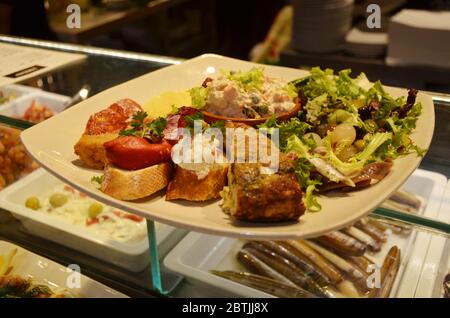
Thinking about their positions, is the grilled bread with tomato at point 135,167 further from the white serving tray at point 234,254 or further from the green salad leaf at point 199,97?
the white serving tray at point 234,254

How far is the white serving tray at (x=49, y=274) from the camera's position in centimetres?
165

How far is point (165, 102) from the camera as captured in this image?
1731 mm

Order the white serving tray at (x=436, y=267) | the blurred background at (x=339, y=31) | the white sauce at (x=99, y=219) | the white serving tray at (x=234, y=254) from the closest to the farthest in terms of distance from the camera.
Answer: the white serving tray at (x=436, y=267) < the white serving tray at (x=234, y=254) < the white sauce at (x=99, y=219) < the blurred background at (x=339, y=31)

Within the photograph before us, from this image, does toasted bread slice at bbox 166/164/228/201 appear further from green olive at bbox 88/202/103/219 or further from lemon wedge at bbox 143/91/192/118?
green olive at bbox 88/202/103/219

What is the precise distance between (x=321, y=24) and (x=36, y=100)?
268 cm

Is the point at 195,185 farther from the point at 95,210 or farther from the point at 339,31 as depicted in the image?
the point at 339,31

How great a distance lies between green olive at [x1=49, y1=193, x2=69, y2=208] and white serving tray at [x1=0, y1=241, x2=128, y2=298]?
46 centimetres

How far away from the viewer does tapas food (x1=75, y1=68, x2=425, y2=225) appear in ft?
3.93

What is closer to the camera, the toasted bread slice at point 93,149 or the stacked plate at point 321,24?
the toasted bread slice at point 93,149

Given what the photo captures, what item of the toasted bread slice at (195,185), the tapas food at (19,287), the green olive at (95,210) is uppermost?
the toasted bread slice at (195,185)

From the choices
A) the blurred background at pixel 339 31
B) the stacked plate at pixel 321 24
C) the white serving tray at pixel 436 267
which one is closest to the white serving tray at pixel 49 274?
the white serving tray at pixel 436 267

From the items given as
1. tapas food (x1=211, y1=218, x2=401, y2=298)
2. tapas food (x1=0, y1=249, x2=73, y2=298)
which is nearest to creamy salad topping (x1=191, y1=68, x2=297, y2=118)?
tapas food (x1=211, y1=218, x2=401, y2=298)

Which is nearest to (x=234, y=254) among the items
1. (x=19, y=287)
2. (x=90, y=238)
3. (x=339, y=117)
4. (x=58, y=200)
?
(x=90, y=238)
